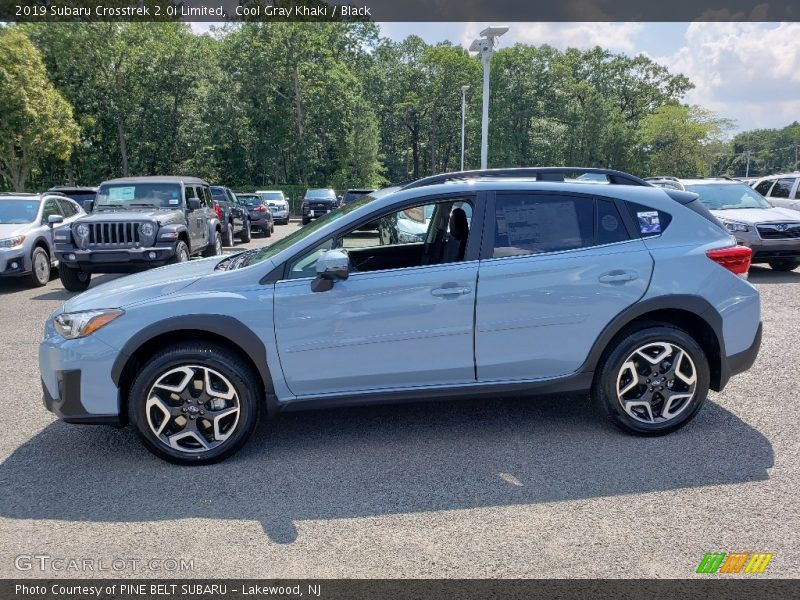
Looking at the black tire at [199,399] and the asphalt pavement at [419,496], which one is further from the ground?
the black tire at [199,399]

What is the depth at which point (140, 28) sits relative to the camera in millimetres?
39031

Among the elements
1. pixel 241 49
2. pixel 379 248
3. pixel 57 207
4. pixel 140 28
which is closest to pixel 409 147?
pixel 241 49

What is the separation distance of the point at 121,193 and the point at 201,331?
912 cm

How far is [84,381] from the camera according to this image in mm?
3924

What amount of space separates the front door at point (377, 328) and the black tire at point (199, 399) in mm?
267

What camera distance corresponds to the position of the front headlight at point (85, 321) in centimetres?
395

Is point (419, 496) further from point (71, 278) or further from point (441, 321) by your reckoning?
point (71, 278)

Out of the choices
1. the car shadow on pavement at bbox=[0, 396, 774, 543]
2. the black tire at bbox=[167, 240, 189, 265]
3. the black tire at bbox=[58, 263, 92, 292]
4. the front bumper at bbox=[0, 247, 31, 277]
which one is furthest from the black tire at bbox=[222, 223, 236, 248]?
the car shadow on pavement at bbox=[0, 396, 774, 543]

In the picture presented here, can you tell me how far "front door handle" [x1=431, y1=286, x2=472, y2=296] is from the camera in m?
4.08

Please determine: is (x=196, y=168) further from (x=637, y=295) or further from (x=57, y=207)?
(x=637, y=295)

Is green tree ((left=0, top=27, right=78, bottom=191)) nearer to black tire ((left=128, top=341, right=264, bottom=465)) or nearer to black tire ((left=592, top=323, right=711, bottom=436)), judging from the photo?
black tire ((left=128, top=341, right=264, bottom=465))

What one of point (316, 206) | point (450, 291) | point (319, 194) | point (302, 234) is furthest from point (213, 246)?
point (319, 194)

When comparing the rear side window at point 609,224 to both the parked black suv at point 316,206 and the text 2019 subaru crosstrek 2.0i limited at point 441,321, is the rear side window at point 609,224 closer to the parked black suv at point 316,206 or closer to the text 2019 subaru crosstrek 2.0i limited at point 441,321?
the text 2019 subaru crosstrek 2.0i limited at point 441,321

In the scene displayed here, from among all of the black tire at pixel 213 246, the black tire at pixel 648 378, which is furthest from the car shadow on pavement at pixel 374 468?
the black tire at pixel 213 246
